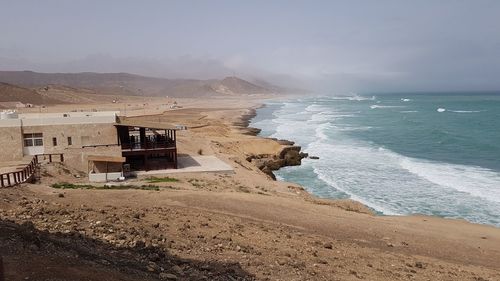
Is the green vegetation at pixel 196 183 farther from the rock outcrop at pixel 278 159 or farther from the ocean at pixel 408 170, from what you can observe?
the rock outcrop at pixel 278 159

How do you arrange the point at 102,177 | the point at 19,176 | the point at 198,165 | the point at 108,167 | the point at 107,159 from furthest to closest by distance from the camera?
the point at 198,165, the point at 108,167, the point at 107,159, the point at 102,177, the point at 19,176

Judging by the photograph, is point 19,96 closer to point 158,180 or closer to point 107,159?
point 107,159

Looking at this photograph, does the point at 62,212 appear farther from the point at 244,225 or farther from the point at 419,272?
the point at 419,272

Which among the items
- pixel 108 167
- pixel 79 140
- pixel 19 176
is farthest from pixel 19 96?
pixel 19 176

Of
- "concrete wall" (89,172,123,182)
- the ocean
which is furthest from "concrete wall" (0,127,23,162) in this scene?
the ocean

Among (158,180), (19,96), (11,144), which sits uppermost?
(19,96)

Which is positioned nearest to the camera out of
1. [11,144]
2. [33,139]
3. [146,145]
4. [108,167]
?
[108,167]

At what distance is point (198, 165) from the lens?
1287 inches

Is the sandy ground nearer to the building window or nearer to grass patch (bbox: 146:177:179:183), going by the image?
grass patch (bbox: 146:177:179:183)

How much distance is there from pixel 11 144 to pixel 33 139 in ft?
4.52

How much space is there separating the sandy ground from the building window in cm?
607

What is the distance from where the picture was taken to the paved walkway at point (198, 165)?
3016 centimetres

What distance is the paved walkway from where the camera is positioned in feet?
99.0

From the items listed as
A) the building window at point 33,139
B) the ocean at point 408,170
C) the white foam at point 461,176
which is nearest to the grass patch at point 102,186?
the building window at point 33,139
